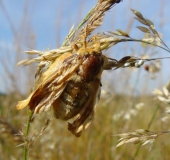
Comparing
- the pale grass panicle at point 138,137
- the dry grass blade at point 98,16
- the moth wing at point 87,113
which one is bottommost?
the pale grass panicle at point 138,137

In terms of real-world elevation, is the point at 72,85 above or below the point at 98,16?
below

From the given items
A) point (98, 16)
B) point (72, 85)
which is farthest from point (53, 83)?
point (98, 16)

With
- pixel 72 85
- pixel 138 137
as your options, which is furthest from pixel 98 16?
pixel 138 137

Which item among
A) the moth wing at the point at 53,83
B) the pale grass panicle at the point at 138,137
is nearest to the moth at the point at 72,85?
the moth wing at the point at 53,83

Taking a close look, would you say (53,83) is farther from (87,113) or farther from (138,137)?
(138,137)

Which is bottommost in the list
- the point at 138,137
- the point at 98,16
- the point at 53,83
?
the point at 138,137

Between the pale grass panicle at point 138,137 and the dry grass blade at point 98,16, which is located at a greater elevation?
the dry grass blade at point 98,16

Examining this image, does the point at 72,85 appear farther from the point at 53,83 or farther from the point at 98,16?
the point at 98,16

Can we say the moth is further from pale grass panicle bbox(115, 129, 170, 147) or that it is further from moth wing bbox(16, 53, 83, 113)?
pale grass panicle bbox(115, 129, 170, 147)

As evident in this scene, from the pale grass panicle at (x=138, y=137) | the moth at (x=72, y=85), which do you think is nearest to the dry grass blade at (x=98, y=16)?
the moth at (x=72, y=85)

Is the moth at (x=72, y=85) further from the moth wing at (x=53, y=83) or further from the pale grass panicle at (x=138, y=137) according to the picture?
the pale grass panicle at (x=138, y=137)
